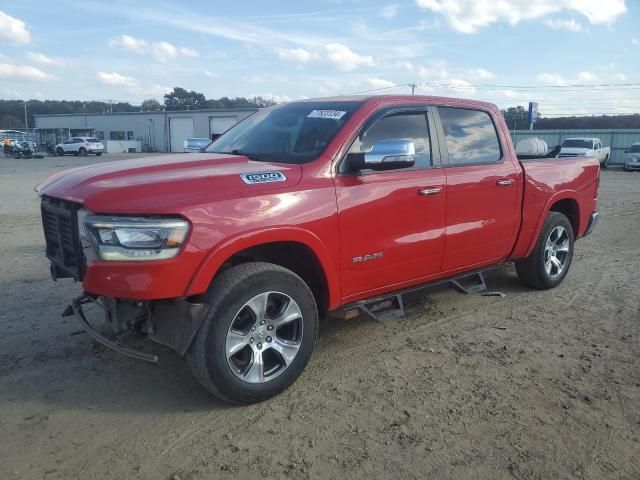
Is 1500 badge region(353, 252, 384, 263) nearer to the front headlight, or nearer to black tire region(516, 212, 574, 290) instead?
the front headlight

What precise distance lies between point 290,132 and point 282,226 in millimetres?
1191

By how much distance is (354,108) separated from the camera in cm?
413

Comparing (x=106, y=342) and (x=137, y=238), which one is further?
(x=106, y=342)

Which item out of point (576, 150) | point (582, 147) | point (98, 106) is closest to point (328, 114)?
point (576, 150)

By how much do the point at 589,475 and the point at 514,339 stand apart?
1.83 m

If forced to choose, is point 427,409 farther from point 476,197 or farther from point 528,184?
point 528,184

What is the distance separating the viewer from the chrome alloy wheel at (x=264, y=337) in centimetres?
335

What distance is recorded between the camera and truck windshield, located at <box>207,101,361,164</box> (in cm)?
398

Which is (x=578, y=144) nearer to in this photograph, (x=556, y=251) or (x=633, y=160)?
(x=633, y=160)

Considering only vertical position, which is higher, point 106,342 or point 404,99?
point 404,99

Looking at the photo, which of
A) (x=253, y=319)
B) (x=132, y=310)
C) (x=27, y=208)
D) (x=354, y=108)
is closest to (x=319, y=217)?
(x=253, y=319)

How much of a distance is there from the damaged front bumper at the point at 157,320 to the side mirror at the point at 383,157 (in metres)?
1.41

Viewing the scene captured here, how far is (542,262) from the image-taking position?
5.72m

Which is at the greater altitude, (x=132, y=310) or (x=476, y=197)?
(x=476, y=197)
